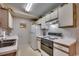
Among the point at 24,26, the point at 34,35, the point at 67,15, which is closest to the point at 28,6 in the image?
the point at 24,26

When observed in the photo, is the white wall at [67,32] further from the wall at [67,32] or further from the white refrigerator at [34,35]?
the white refrigerator at [34,35]

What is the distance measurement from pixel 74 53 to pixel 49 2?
1.02m

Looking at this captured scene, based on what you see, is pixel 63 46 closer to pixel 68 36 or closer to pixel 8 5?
pixel 68 36

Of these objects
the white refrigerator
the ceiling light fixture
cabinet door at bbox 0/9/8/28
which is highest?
the ceiling light fixture

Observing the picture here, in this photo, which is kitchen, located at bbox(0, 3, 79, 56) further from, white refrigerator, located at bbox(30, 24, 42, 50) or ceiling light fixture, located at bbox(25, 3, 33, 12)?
white refrigerator, located at bbox(30, 24, 42, 50)

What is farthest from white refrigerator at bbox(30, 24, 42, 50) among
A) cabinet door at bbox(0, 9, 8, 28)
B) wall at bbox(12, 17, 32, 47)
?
cabinet door at bbox(0, 9, 8, 28)

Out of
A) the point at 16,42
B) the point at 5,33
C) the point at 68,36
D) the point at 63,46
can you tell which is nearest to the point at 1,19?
the point at 5,33

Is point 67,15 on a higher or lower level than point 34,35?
higher

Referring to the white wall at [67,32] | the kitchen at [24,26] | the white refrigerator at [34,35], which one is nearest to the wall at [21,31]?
the kitchen at [24,26]

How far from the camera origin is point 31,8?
155 cm

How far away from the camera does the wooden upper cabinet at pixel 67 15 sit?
1.55m

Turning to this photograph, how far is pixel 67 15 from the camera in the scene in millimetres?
1670

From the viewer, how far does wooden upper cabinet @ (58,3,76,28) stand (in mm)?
1548

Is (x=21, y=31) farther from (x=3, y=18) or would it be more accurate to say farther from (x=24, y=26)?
(x=3, y=18)
